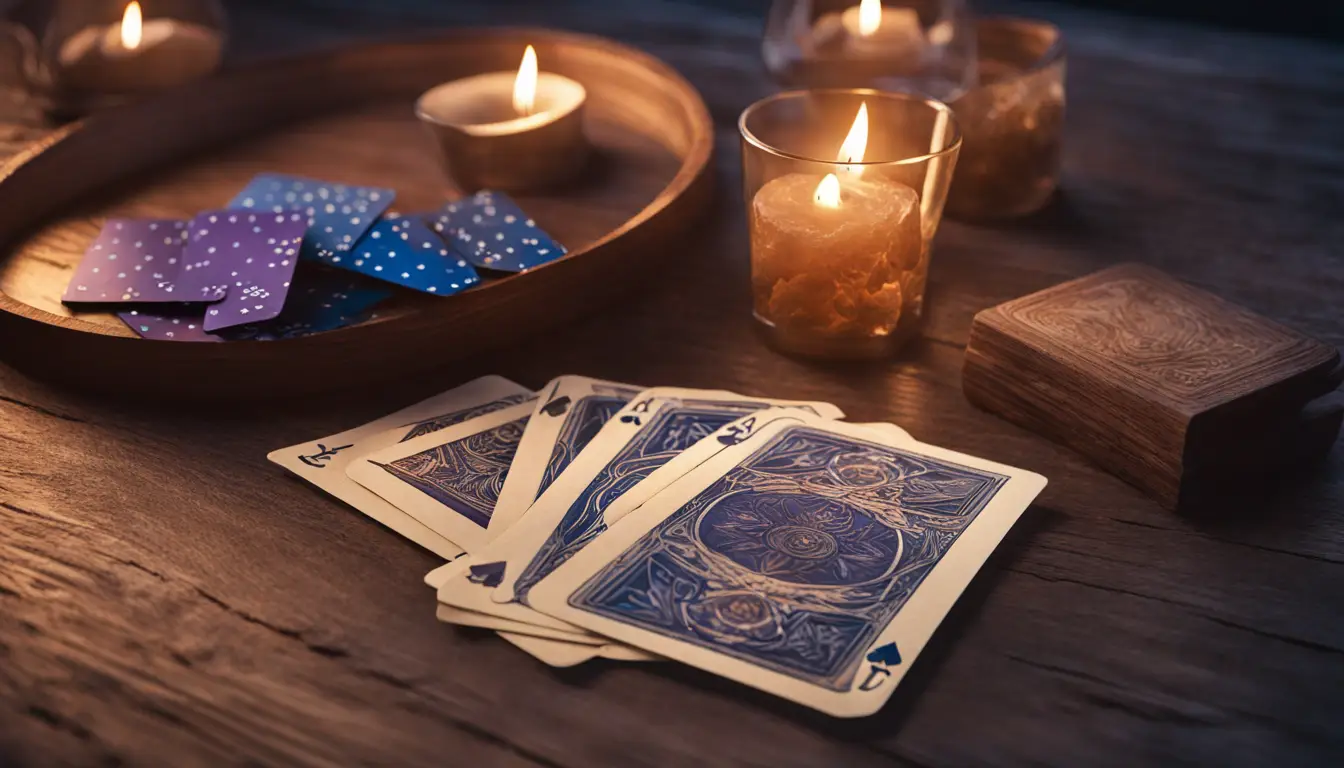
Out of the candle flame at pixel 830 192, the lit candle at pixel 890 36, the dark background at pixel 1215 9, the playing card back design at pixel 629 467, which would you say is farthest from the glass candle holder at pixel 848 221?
the dark background at pixel 1215 9

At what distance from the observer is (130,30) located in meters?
1.60

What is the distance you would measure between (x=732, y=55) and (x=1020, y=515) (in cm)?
119

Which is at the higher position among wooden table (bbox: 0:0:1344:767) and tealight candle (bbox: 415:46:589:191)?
tealight candle (bbox: 415:46:589:191)

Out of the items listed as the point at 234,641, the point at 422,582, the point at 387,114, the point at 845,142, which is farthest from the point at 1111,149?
the point at 234,641

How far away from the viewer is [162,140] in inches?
59.0

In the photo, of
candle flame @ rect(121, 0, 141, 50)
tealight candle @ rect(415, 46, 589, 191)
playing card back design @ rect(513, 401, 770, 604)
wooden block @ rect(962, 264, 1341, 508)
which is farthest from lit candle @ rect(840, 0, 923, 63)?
candle flame @ rect(121, 0, 141, 50)

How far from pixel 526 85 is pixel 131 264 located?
0.51 m

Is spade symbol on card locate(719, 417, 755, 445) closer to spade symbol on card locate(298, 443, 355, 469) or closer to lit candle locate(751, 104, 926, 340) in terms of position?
lit candle locate(751, 104, 926, 340)

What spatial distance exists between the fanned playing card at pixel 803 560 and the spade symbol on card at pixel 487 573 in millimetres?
34

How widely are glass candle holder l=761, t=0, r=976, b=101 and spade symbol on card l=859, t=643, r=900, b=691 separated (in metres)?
0.93

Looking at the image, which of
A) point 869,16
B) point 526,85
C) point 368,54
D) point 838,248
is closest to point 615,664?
point 838,248

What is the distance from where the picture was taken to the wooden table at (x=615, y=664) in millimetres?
717

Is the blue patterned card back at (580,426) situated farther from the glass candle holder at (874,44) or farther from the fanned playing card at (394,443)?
the glass candle holder at (874,44)

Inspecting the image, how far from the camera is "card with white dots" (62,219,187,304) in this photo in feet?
3.64
